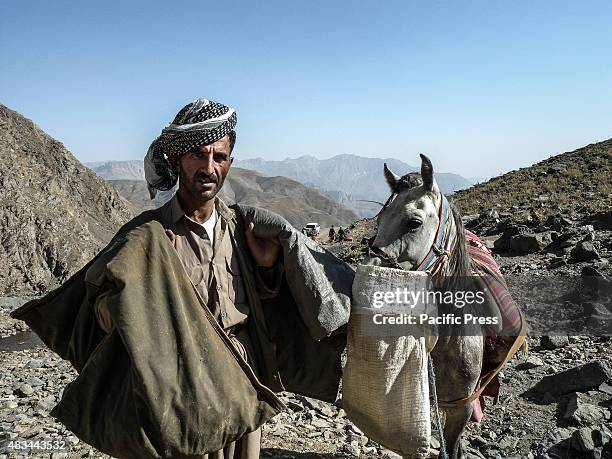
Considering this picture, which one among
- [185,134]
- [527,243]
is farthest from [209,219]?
[527,243]

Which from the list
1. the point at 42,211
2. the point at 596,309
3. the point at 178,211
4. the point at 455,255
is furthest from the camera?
the point at 42,211

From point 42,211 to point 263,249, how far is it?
23.7 meters

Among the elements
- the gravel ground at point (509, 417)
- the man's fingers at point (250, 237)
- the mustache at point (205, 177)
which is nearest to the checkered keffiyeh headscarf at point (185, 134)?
the mustache at point (205, 177)

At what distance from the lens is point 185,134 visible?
1921mm

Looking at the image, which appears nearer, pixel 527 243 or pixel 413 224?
pixel 413 224

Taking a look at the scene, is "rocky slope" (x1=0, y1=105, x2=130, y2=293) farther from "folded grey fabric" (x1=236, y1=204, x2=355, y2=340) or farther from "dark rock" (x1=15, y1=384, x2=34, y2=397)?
"folded grey fabric" (x1=236, y1=204, x2=355, y2=340)

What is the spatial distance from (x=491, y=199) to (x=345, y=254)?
847 cm

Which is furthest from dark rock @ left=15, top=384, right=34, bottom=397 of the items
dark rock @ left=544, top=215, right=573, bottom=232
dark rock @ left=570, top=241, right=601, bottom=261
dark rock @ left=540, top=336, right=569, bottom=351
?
dark rock @ left=544, top=215, right=573, bottom=232

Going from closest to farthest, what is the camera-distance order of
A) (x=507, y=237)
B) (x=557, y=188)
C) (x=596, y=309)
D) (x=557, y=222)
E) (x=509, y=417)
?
(x=509, y=417) < (x=596, y=309) < (x=507, y=237) < (x=557, y=222) < (x=557, y=188)

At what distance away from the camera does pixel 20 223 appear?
21.1 m

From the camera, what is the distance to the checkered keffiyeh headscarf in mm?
1923

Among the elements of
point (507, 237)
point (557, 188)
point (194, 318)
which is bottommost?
point (507, 237)

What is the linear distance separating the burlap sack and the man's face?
0.70 metres

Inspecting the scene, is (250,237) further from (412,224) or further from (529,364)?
(529,364)
